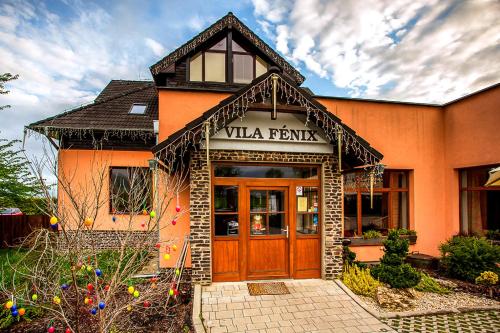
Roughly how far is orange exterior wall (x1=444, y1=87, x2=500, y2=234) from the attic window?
10.7 m

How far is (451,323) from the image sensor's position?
5.01 m

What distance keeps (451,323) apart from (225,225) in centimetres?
463

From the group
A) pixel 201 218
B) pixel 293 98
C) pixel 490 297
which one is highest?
pixel 293 98

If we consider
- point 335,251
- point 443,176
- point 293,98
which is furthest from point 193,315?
point 443,176

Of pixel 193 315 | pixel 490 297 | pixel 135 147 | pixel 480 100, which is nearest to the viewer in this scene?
pixel 193 315

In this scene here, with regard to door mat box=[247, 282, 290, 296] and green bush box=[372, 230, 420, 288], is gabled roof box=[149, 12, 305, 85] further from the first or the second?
door mat box=[247, 282, 290, 296]

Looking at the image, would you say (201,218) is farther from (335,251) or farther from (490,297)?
(490,297)

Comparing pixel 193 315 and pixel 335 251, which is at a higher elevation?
pixel 335 251

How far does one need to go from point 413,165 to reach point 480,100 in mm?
2399

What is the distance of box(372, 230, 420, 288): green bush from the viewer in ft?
20.1

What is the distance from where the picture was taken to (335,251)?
6.64 meters

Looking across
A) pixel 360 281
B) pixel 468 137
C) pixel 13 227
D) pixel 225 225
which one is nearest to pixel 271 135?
pixel 225 225

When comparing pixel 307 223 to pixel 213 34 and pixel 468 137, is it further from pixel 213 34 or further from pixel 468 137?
pixel 213 34

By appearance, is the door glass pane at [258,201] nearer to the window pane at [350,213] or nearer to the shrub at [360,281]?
the shrub at [360,281]
